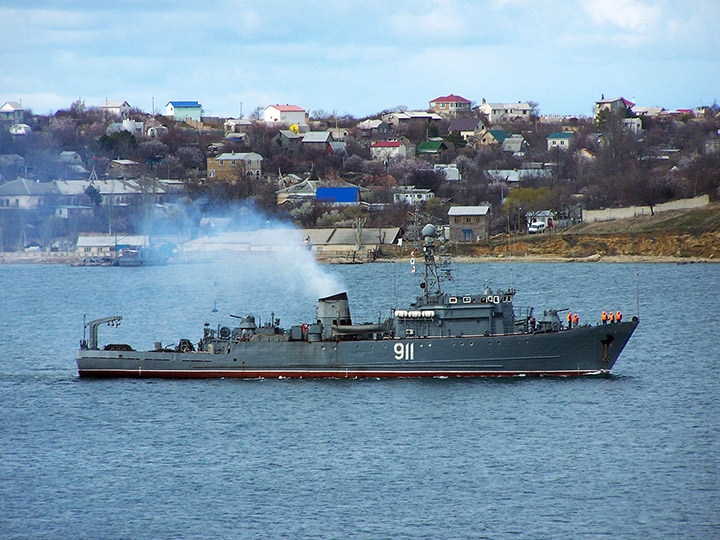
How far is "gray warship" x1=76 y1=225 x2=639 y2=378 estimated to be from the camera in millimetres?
49531

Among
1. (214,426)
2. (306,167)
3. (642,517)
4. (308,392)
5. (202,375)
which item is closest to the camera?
(642,517)

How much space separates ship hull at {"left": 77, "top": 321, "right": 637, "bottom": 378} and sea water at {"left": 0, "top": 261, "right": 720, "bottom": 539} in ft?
2.50

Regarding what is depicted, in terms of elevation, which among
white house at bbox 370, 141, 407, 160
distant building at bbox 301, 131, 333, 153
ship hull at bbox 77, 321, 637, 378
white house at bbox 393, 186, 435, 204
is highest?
distant building at bbox 301, 131, 333, 153

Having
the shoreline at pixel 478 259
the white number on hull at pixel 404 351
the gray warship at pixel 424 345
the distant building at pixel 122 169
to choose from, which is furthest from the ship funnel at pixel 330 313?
the distant building at pixel 122 169

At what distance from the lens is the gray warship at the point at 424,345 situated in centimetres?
4953

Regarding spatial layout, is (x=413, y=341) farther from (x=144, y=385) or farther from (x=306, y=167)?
(x=306, y=167)

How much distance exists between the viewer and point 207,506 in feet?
113

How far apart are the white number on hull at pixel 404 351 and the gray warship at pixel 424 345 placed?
0.05 meters

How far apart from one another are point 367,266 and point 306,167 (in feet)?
198

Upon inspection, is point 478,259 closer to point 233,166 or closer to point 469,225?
point 469,225

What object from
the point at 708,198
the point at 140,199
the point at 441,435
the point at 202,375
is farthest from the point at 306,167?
the point at 441,435

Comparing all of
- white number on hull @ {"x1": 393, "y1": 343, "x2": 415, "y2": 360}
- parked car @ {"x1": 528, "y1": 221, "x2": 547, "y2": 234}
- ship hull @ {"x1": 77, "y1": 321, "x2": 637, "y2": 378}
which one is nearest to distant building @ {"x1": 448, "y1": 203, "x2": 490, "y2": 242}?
parked car @ {"x1": 528, "y1": 221, "x2": 547, "y2": 234}

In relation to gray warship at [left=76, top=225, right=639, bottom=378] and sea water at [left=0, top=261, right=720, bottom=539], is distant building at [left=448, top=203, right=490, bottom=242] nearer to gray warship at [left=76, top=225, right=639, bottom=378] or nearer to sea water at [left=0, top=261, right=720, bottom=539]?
sea water at [left=0, top=261, right=720, bottom=539]

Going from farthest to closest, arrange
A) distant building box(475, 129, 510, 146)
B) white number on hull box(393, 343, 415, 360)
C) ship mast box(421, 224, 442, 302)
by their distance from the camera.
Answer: distant building box(475, 129, 510, 146) → ship mast box(421, 224, 442, 302) → white number on hull box(393, 343, 415, 360)
